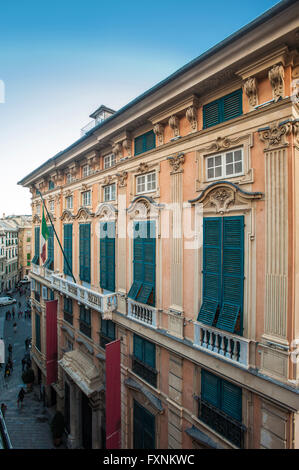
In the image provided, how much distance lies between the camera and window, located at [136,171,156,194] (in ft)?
35.6

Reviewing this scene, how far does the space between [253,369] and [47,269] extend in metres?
17.6

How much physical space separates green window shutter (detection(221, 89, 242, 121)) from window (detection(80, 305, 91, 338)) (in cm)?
1294

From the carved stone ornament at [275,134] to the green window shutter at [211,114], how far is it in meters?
1.86

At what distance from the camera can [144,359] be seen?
1102 centimetres

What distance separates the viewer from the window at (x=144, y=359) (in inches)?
415

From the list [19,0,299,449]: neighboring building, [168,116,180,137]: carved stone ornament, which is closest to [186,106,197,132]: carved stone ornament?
[19,0,299,449]: neighboring building

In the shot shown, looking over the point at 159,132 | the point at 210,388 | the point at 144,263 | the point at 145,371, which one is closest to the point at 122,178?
the point at 159,132

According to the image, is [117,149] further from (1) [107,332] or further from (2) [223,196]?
(1) [107,332]

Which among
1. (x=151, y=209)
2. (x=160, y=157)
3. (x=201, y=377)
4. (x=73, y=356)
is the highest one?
(x=160, y=157)

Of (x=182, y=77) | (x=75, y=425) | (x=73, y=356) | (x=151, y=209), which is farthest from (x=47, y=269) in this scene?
(x=182, y=77)

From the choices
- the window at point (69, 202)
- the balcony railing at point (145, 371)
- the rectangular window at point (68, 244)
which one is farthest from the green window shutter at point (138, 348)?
the window at point (69, 202)

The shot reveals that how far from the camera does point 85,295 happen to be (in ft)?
46.0
